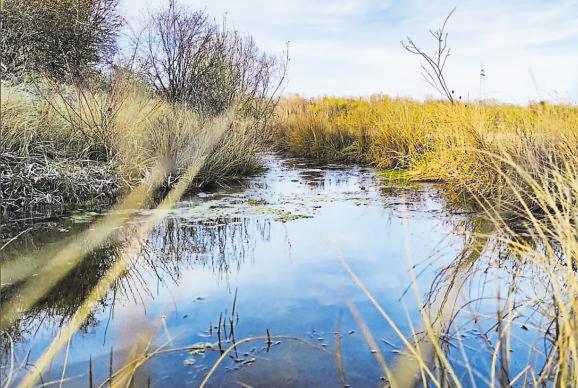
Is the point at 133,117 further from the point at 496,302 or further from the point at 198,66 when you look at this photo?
the point at 496,302

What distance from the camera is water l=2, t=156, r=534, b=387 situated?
2.06 meters

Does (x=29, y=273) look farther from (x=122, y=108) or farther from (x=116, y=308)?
(x=122, y=108)

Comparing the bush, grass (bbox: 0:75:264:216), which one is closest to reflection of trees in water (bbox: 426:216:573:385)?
grass (bbox: 0:75:264:216)

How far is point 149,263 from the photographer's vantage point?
3.39m

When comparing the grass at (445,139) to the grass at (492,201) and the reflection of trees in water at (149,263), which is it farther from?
the reflection of trees in water at (149,263)

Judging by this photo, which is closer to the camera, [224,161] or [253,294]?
[253,294]

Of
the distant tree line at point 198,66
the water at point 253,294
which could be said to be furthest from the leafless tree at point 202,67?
the water at point 253,294

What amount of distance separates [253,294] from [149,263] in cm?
89

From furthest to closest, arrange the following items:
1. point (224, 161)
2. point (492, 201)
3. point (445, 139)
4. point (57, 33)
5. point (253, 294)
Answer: point (57, 33), point (224, 161), point (445, 139), point (492, 201), point (253, 294)

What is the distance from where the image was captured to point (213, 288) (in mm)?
2947

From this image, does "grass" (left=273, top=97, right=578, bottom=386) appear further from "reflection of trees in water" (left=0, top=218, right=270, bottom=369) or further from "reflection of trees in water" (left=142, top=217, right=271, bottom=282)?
"reflection of trees in water" (left=0, top=218, right=270, bottom=369)

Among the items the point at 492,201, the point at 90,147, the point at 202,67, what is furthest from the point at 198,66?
the point at 492,201

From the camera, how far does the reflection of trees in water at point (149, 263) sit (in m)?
2.57

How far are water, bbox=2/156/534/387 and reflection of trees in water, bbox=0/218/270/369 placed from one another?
11mm
